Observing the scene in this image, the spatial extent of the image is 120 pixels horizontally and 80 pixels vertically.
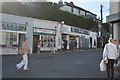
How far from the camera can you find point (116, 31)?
9.81 m

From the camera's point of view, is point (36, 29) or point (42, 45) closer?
point (36, 29)

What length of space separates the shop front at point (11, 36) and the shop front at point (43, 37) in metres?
1.93

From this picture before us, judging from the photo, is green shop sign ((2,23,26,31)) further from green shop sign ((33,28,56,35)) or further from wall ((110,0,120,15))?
wall ((110,0,120,15))

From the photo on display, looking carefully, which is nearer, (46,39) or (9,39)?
(9,39)

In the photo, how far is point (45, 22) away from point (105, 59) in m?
14.2

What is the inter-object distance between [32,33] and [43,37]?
2.24 m

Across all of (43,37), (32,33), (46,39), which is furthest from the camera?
(46,39)

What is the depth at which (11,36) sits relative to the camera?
15.7m

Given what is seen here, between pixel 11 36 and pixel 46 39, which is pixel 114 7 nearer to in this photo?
pixel 11 36

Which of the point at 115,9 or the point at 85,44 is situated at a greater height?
the point at 115,9

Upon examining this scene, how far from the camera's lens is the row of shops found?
1522cm

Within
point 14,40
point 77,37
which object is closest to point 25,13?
point 14,40

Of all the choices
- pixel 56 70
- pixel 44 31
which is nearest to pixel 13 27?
pixel 44 31

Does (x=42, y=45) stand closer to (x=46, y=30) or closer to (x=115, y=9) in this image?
(x=46, y=30)
